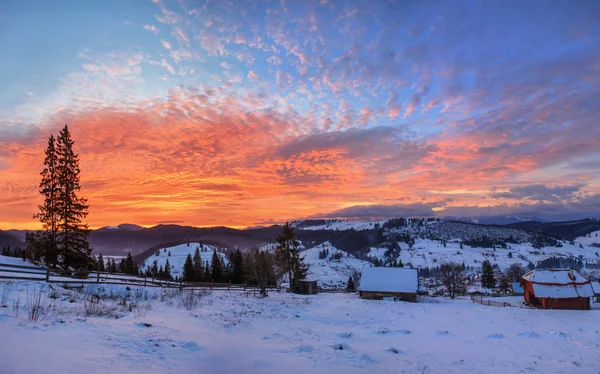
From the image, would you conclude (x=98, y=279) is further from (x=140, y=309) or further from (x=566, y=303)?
(x=566, y=303)

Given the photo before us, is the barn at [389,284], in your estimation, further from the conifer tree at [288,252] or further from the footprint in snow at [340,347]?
the footprint in snow at [340,347]

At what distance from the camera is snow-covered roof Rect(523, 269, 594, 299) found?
49.5 metres

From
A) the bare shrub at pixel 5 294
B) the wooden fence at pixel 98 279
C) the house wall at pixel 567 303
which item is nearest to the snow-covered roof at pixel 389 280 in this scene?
the house wall at pixel 567 303

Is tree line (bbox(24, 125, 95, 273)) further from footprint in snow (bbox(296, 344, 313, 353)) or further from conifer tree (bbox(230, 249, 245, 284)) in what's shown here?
conifer tree (bbox(230, 249, 245, 284))

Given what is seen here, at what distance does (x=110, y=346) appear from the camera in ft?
33.2

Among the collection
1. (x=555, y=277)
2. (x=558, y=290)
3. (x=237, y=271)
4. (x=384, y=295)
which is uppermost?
Answer: (x=555, y=277)

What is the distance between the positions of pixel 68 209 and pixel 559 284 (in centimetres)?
6502

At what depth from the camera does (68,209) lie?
32.6 m

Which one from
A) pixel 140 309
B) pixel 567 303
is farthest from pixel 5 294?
pixel 567 303

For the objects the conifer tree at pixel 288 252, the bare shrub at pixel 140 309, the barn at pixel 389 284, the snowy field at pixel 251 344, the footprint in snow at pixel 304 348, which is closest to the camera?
the snowy field at pixel 251 344

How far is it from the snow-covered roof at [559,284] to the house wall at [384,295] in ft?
60.1

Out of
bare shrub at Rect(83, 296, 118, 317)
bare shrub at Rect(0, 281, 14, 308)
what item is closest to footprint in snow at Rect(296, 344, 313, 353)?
bare shrub at Rect(83, 296, 118, 317)

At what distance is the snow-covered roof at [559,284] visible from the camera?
1950 inches

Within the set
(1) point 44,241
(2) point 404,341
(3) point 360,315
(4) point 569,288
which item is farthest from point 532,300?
(1) point 44,241
